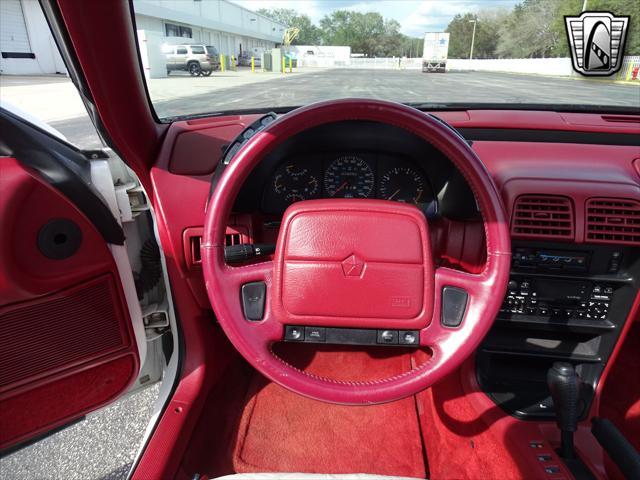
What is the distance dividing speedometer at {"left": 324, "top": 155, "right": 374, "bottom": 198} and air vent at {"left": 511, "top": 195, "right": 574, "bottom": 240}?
0.58 metres

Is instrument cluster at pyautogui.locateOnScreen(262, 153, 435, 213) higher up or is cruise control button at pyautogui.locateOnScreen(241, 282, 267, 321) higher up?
instrument cluster at pyautogui.locateOnScreen(262, 153, 435, 213)

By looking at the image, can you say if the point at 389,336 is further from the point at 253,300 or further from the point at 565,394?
the point at 565,394

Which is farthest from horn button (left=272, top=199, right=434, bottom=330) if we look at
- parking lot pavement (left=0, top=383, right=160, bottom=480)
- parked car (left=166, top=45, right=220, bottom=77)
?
parked car (left=166, top=45, right=220, bottom=77)

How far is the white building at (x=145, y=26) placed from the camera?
1.36 metres

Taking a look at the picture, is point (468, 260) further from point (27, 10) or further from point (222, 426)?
point (27, 10)

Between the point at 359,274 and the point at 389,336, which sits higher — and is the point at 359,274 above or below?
above

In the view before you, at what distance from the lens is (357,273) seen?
3.91 ft

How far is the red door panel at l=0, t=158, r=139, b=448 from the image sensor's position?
47.1 inches

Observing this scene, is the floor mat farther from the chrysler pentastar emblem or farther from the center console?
the chrysler pentastar emblem

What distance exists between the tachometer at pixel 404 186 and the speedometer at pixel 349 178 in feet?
0.20

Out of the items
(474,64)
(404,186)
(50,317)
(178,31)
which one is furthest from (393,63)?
(50,317)

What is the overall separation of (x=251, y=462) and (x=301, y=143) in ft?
4.50

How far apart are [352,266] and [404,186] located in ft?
2.09

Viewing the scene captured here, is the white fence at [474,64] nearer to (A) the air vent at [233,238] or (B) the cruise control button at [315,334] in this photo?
(A) the air vent at [233,238]
